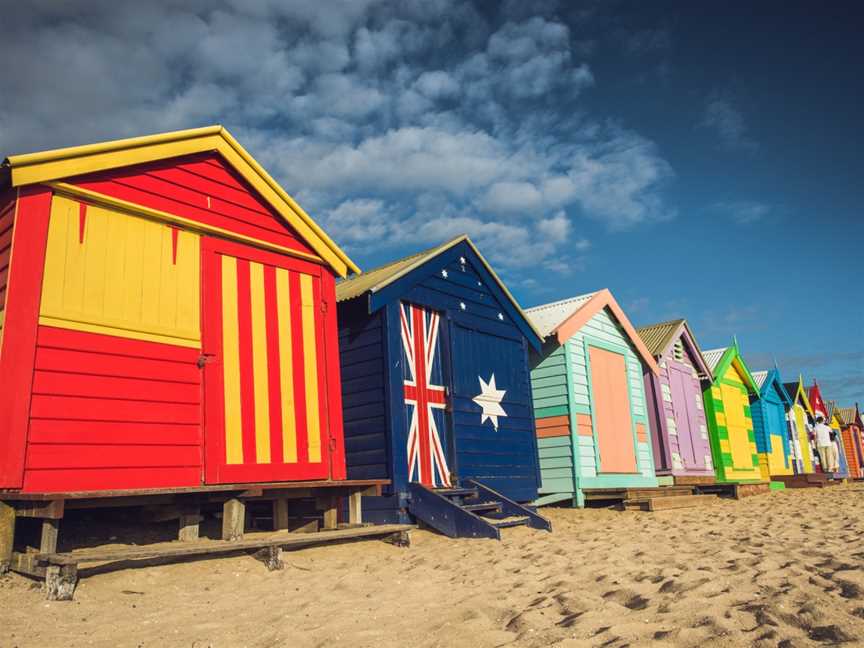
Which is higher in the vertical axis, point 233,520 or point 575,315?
point 575,315

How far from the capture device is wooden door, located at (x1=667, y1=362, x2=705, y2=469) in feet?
59.0

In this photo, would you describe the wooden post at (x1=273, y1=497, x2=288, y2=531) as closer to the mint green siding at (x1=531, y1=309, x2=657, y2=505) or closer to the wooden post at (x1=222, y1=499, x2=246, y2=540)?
the wooden post at (x1=222, y1=499, x2=246, y2=540)

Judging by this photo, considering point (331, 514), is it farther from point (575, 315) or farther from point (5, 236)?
point (575, 315)

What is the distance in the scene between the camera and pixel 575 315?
1374cm

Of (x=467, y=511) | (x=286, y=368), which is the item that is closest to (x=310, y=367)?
(x=286, y=368)

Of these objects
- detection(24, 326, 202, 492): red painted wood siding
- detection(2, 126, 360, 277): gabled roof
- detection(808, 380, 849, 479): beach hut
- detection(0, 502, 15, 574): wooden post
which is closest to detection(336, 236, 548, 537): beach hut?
detection(2, 126, 360, 277): gabled roof

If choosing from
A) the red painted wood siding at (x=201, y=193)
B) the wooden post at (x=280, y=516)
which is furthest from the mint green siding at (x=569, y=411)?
the wooden post at (x=280, y=516)

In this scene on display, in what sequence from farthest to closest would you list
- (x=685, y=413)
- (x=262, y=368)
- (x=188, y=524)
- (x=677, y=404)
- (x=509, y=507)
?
(x=685, y=413) → (x=677, y=404) → (x=509, y=507) → (x=262, y=368) → (x=188, y=524)

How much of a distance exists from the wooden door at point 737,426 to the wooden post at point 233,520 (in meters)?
18.3

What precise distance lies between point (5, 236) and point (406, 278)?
16.5 ft

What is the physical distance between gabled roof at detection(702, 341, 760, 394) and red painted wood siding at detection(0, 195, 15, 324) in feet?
63.7

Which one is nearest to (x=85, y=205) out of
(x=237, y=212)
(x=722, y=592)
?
(x=237, y=212)

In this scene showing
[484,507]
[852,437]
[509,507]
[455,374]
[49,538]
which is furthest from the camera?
[852,437]

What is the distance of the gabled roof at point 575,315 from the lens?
13438mm
